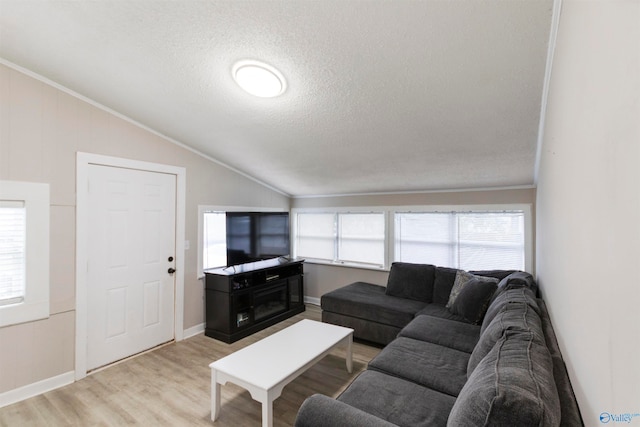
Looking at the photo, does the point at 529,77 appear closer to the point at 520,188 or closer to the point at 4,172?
the point at 520,188

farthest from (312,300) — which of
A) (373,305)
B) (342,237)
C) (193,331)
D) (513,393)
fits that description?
(513,393)

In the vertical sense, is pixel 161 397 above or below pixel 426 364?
below

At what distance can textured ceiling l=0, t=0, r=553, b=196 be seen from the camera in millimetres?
1627

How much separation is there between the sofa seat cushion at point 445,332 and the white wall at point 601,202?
1228 millimetres

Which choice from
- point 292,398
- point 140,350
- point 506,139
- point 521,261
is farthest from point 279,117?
point 521,261

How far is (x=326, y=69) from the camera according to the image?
6.73 ft

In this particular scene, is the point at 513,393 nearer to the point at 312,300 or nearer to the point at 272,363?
the point at 272,363

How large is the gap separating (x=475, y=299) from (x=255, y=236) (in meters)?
2.84

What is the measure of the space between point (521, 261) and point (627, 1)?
367 cm

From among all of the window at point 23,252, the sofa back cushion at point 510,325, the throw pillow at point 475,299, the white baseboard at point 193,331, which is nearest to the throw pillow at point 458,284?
the throw pillow at point 475,299

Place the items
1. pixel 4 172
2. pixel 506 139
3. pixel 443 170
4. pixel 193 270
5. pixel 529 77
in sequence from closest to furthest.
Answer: pixel 529 77
pixel 4 172
pixel 506 139
pixel 443 170
pixel 193 270

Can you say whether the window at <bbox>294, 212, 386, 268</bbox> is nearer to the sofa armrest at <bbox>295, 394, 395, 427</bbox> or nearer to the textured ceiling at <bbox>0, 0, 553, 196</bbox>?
the textured ceiling at <bbox>0, 0, 553, 196</bbox>

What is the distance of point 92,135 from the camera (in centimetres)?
296

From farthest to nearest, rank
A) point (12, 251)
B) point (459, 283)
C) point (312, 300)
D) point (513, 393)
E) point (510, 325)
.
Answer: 1. point (312, 300)
2. point (459, 283)
3. point (12, 251)
4. point (510, 325)
5. point (513, 393)
